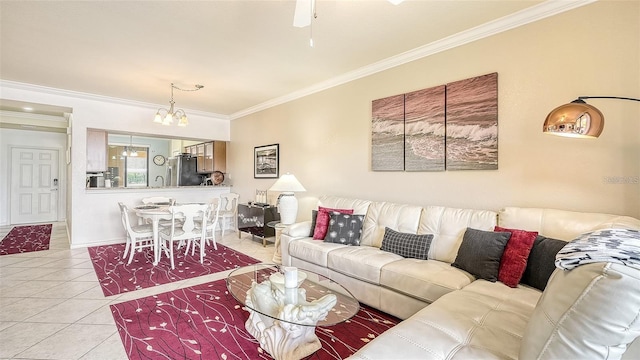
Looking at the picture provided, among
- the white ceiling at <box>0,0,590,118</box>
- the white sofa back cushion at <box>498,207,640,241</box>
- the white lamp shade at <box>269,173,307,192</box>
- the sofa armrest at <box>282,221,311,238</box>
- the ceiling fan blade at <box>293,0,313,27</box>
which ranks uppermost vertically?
the white ceiling at <box>0,0,590,118</box>

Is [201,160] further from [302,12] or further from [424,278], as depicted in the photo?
[424,278]

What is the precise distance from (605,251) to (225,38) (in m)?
3.26

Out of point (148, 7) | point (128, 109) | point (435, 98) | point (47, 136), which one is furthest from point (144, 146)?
point (435, 98)

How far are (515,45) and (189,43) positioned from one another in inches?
125

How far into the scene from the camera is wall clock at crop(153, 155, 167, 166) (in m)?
8.75

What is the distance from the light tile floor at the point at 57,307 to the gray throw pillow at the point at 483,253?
257 cm

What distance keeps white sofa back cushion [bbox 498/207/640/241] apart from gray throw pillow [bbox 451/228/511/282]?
218mm

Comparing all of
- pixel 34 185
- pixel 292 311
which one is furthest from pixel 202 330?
pixel 34 185

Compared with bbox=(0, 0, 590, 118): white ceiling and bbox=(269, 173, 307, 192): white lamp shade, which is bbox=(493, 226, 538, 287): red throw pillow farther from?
bbox=(269, 173, 307, 192): white lamp shade

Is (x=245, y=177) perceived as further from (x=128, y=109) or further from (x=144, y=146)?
(x=144, y=146)

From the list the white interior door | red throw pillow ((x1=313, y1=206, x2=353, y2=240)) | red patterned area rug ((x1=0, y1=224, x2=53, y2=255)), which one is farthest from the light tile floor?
the white interior door

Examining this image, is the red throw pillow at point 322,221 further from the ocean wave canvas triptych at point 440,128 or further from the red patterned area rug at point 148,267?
the red patterned area rug at point 148,267

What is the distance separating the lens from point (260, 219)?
5.11m

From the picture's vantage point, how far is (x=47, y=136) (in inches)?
296
